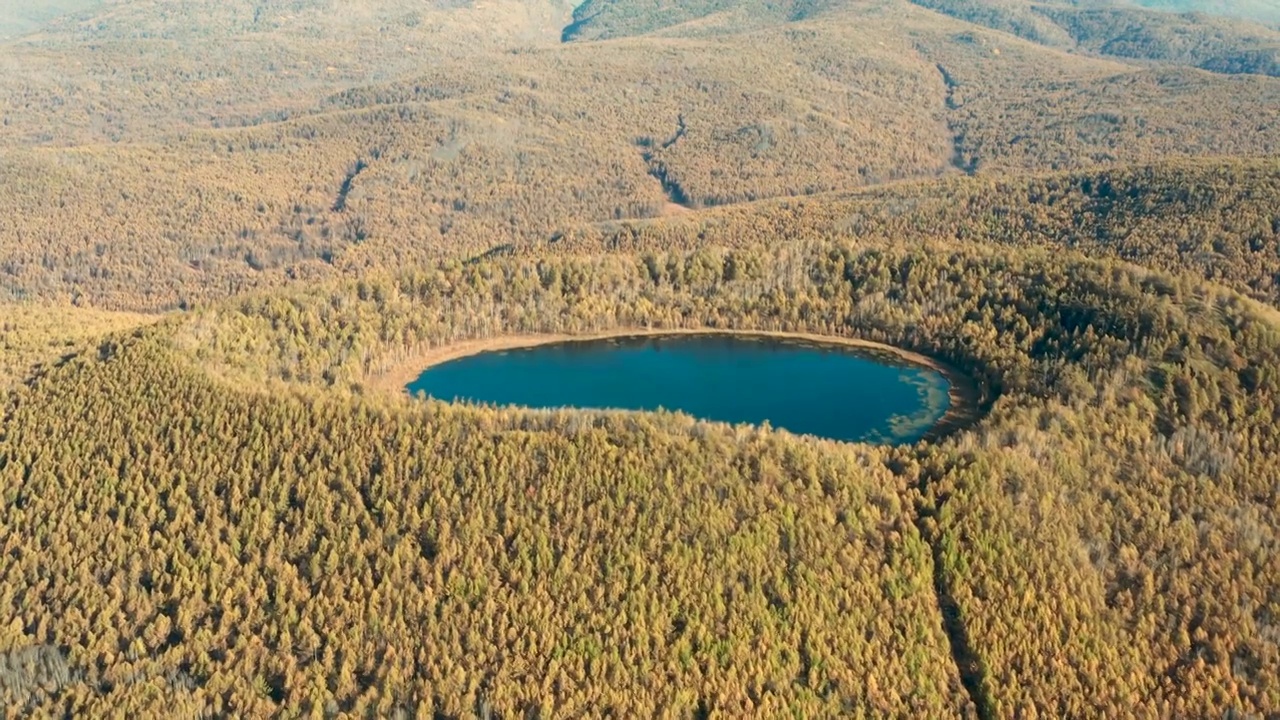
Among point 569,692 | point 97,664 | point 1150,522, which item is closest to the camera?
point 569,692

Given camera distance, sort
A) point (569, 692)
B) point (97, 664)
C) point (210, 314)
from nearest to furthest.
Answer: point (569, 692)
point (97, 664)
point (210, 314)

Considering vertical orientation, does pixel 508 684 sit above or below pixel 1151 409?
below

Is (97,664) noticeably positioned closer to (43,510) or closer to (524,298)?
(43,510)

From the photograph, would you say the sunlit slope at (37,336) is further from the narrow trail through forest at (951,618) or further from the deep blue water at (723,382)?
the narrow trail through forest at (951,618)

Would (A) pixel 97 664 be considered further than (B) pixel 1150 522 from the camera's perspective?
No

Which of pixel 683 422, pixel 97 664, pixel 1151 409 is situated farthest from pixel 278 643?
pixel 1151 409

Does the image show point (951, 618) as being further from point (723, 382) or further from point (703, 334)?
point (703, 334)

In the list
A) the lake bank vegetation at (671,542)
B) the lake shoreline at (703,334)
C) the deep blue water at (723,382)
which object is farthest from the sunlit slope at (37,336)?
the deep blue water at (723,382)
